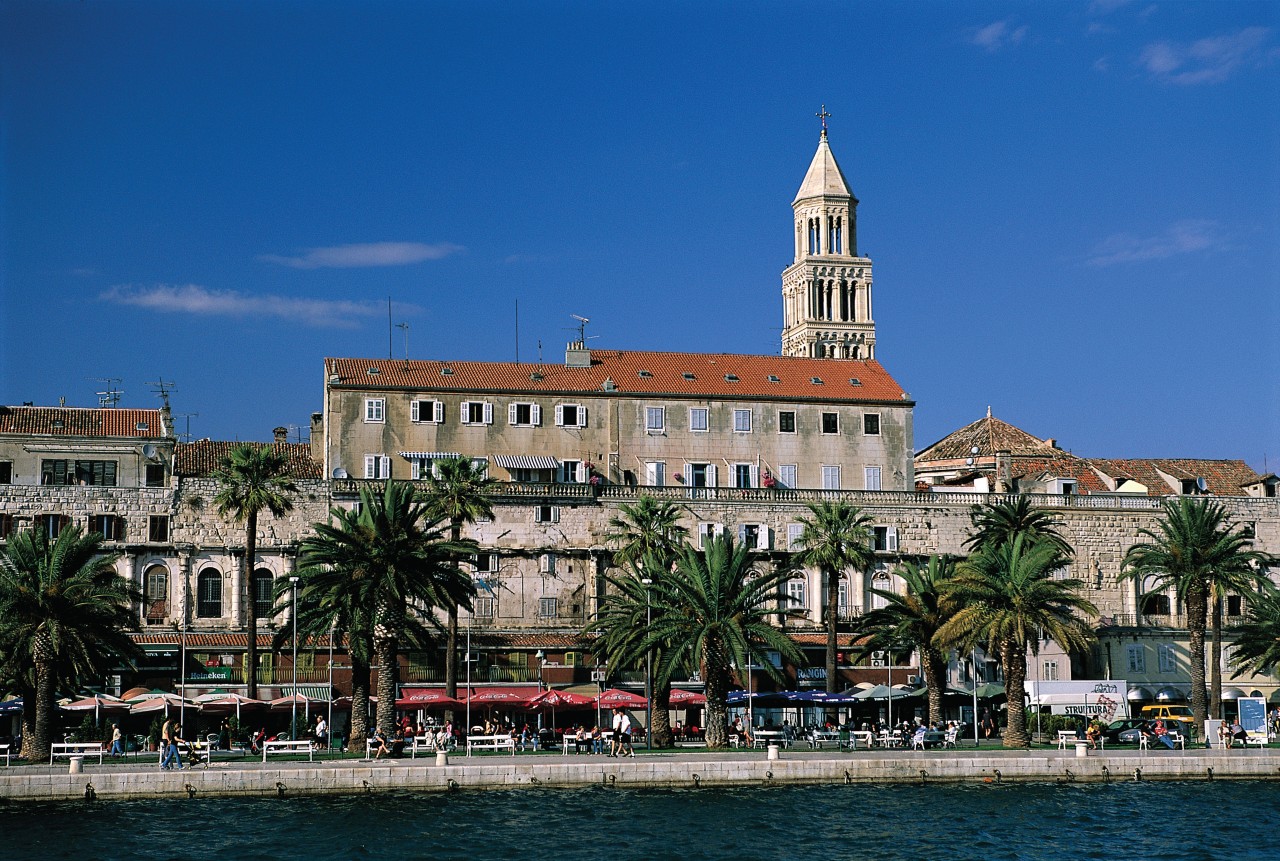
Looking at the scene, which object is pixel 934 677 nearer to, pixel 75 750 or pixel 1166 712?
pixel 1166 712

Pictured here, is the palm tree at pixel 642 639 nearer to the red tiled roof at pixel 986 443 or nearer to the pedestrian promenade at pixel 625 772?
the pedestrian promenade at pixel 625 772

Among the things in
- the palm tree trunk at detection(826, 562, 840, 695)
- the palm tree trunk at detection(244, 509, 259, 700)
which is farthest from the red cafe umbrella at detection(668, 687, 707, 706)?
the palm tree trunk at detection(244, 509, 259, 700)

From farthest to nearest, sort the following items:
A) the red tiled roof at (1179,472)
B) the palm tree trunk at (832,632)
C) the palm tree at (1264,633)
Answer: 1. the red tiled roof at (1179,472)
2. the palm tree trunk at (832,632)
3. the palm tree at (1264,633)

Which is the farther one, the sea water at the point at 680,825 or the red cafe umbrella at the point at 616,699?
the red cafe umbrella at the point at 616,699

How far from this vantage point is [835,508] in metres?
81.6

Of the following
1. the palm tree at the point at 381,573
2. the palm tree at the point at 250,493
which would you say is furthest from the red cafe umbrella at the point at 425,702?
the palm tree at the point at 250,493

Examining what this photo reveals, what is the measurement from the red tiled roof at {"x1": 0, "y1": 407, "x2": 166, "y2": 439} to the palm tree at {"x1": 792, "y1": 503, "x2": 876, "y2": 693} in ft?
110

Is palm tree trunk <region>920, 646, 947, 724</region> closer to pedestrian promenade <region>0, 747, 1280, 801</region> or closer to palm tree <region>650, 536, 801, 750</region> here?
pedestrian promenade <region>0, 747, 1280, 801</region>

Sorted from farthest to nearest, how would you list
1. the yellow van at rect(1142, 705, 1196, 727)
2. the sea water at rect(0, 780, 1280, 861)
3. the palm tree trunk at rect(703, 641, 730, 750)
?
the yellow van at rect(1142, 705, 1196, 727) → the palm tree trunk at rect(703, 641, 730, 750) → the sea water at rect(0, 780, 1280, 861)

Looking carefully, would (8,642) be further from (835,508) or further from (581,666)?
(835,508)

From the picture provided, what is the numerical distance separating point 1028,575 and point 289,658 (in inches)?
1388

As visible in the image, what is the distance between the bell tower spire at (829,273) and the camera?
434 ft

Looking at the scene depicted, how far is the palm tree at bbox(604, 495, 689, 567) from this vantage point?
257 feet

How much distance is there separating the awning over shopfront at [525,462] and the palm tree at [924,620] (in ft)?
68.0
